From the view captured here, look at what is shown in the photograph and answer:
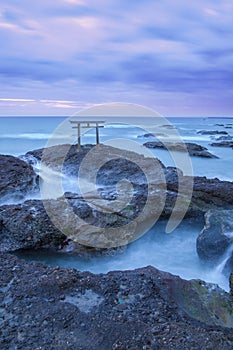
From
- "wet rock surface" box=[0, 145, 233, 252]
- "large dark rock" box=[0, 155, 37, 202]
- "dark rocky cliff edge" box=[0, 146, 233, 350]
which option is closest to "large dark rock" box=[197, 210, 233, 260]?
"dark rocky cliff edge" box=[0, 146, 233, 350]

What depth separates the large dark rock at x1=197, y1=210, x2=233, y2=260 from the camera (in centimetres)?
679

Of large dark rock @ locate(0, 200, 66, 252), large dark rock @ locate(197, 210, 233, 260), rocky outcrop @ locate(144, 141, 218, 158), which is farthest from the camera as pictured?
rocky outcrop @ locate(144, 141, 218, 158)

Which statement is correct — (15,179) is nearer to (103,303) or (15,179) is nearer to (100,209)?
(100,209)

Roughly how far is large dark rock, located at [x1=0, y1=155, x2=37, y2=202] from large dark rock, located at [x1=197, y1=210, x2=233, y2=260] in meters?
5.45

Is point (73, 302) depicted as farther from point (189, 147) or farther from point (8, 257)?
point (189, 147)

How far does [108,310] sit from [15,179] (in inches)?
266

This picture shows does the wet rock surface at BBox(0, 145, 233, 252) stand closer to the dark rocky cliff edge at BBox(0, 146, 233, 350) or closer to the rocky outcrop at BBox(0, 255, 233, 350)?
the dark rocky cliff edge at BBox(0, 146, 233, 350)

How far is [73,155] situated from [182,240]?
826cm

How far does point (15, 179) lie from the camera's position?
397 inches

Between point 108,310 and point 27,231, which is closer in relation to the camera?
point 108,310

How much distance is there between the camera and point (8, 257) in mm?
5566

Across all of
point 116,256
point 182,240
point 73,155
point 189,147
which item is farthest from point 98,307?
point 189,147

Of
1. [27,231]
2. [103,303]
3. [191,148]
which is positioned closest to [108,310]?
[103,303]

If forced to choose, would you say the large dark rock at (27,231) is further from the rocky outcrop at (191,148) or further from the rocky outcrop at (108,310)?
the rocky outcrop at (191,148)
